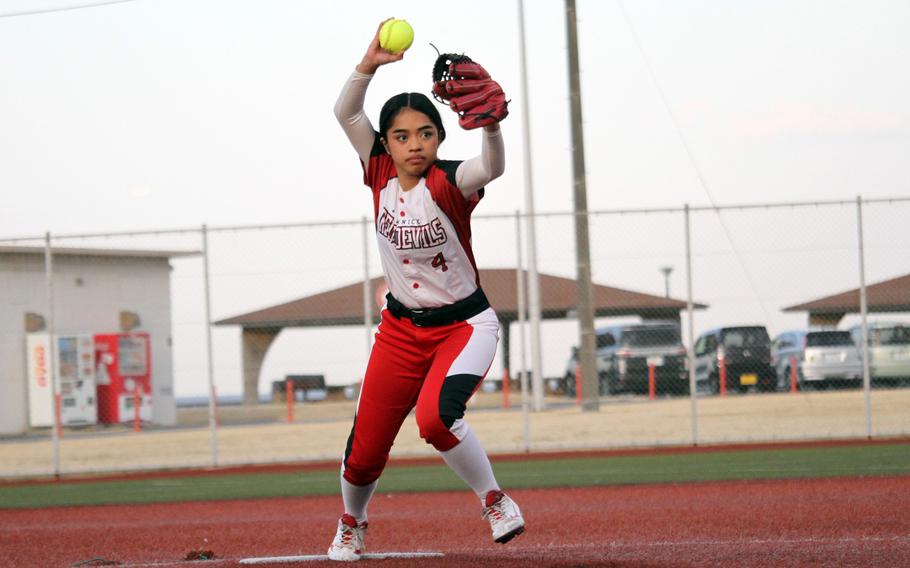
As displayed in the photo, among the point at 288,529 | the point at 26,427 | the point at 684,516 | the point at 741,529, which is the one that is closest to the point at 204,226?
the point at 288,529

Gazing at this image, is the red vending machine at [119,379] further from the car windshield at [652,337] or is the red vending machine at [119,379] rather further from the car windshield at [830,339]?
the car windshield at [830,339]

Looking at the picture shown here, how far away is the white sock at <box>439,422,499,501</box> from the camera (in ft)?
18.3

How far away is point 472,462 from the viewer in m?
5.64

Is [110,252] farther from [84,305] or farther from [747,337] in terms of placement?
[747,337]

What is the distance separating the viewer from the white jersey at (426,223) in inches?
216

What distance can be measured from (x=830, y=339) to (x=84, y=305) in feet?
56.5

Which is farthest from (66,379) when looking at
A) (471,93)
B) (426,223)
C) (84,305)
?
(471,93)

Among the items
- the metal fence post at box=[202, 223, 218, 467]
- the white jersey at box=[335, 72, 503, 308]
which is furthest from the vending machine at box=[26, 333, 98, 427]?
the white jersey at box=[335, 72, 503, 308]

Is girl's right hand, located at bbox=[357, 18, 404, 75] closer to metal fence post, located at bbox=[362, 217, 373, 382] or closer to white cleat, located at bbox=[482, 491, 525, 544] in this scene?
white cleat, located at bbox=[482, 491, 525, 544]

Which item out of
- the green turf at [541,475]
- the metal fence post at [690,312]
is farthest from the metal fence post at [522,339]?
the metal fence post at [690,312]

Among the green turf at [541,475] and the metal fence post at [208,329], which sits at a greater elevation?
the metal fence post at [208,329]

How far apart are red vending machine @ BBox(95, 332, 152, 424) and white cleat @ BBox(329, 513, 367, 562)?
21776 mm

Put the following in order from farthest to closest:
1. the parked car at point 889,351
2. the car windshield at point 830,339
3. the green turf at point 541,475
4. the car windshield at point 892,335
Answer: the car windshield at point 830,339 < the parked car at point 889,351 < the car windshield at point 892,335 < the green turf at point 541,475

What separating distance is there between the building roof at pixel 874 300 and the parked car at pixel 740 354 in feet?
2.51
